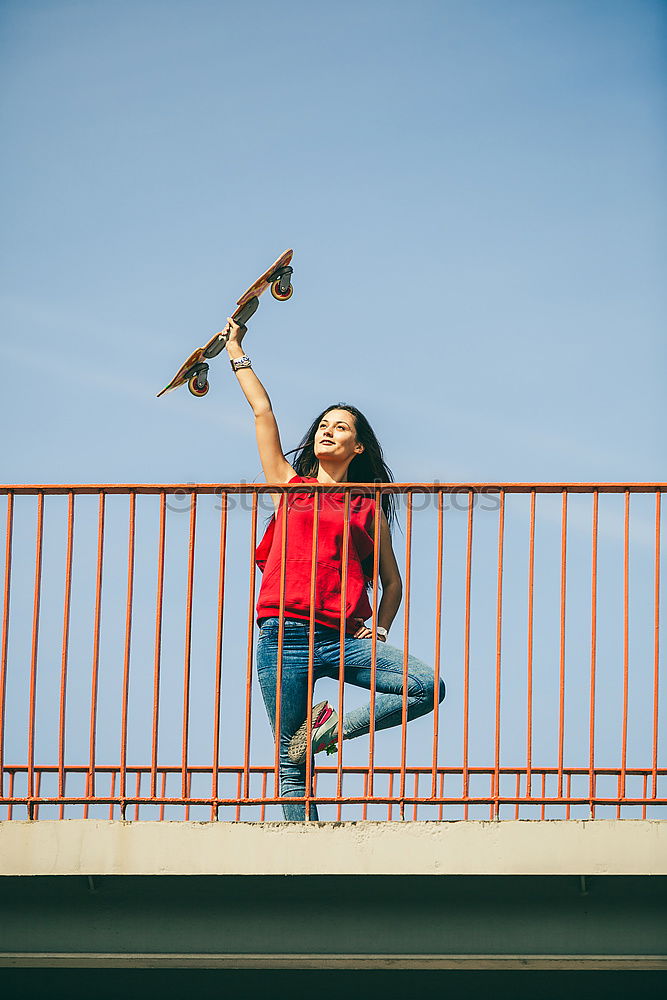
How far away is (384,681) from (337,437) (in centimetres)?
142

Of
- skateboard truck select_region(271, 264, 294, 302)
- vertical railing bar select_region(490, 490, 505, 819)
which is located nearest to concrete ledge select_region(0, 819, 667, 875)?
vertical railing bar select_region(490, 490, 505, 819)

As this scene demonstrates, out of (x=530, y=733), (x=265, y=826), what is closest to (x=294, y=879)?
(x=265, y=826)

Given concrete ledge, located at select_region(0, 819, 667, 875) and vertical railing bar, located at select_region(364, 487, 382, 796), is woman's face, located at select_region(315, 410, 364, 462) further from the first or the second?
concrete ledge, located at select_region(0, 819, 667, 875)

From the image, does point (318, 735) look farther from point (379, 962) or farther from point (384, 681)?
point (379, 962)

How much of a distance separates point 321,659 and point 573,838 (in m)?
1.34

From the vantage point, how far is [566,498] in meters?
7.04

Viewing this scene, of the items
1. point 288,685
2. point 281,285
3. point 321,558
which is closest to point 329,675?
point 288,685

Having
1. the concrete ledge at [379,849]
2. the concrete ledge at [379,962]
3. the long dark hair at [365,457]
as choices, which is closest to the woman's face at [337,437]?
the long dark hair at [365,457]

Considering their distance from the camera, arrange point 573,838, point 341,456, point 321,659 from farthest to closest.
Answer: point 341,456, point 321,659, point 573,838

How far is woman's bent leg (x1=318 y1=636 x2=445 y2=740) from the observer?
7.12 m

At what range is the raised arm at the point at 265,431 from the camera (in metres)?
7.70

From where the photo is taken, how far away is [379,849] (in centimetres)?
671

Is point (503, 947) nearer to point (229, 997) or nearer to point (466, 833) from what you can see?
point (466, 833)

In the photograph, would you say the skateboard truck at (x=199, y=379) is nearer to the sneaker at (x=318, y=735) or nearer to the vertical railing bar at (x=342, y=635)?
the vertical railing bar at (x=342, y=635)
